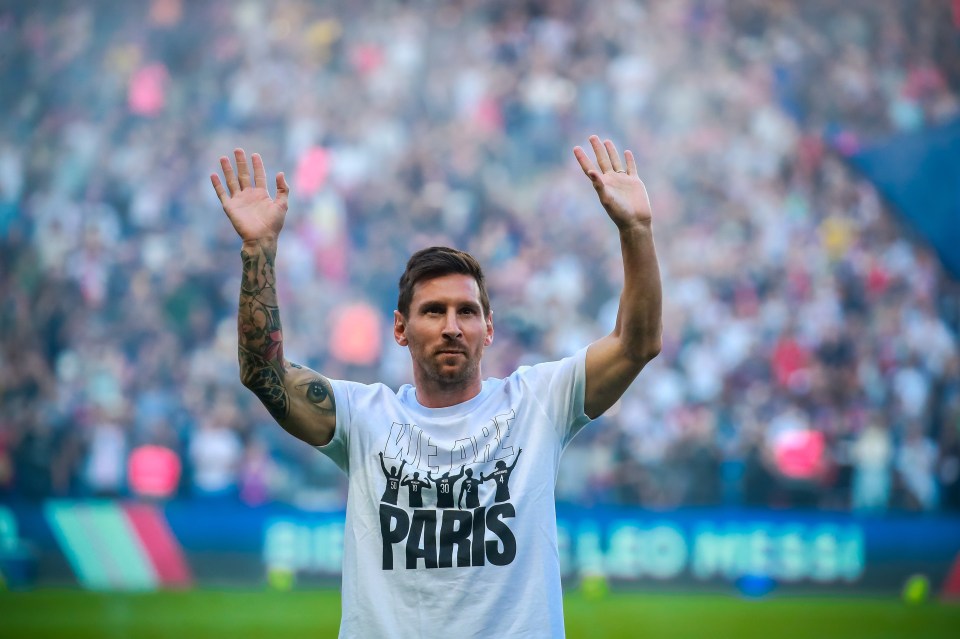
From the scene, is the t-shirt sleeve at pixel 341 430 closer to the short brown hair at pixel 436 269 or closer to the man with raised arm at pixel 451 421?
the man with raised arm at pixel 451 421

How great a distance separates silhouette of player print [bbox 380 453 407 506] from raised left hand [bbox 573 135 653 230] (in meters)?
0.94

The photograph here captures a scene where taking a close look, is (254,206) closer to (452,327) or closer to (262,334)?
(262,334)

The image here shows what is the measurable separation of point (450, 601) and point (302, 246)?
45.1 ft

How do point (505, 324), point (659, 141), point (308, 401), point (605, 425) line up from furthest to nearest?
point (659, 141), point (505, 324), point (605, 425), point (308, 401)

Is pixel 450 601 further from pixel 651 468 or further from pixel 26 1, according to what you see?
pixel 26 1

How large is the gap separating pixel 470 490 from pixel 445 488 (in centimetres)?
7

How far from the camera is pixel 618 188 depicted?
3.28 m

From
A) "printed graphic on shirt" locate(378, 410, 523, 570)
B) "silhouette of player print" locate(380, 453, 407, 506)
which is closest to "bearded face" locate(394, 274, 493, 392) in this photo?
"printed graphic on shirt" locate(378, 410, 523, 570)

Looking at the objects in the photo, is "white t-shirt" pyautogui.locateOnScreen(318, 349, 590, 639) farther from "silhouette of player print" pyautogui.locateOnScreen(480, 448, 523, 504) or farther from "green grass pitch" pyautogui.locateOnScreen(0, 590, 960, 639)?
"green grass pitch" pyautogui.locateOnScreen(0, 590, 960, 639)

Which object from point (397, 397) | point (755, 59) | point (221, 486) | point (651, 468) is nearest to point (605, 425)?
point (651, 468)

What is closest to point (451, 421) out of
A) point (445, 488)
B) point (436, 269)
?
point (445, 488)

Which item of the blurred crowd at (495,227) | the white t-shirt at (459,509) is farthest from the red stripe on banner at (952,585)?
the white t-shirt at (459,509)

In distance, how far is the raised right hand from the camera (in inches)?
133

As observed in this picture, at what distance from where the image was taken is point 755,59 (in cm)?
1858
